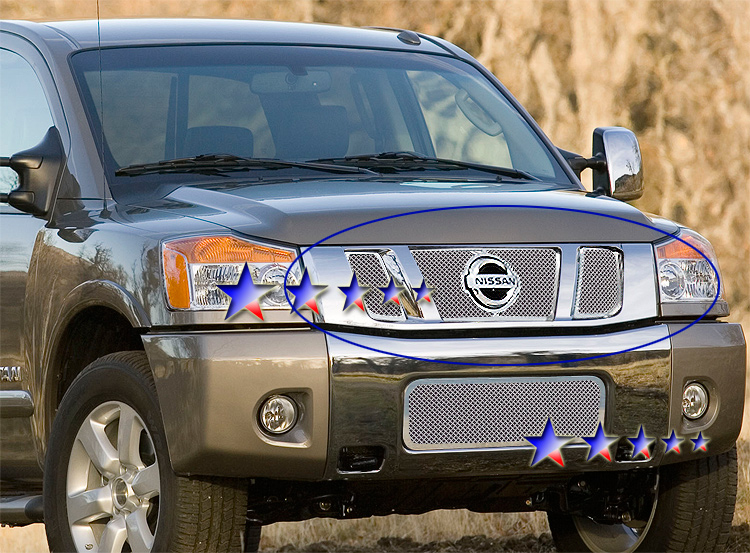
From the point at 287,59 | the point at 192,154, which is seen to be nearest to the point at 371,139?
the point at 287,59

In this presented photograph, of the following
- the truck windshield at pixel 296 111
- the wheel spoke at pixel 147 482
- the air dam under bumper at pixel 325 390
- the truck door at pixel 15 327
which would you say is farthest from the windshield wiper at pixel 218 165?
the wheel spoke at pixel 147 482

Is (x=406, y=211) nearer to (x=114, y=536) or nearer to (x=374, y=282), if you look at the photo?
(x=374, y=282)

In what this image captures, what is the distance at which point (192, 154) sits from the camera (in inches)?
213

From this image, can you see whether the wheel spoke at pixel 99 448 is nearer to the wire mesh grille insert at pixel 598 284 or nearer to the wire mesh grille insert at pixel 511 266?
the wire mesh grille insert at pixel 511 266

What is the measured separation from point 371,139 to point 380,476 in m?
2.09

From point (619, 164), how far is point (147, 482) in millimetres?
2436

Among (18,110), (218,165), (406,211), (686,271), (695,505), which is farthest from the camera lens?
(18,110)

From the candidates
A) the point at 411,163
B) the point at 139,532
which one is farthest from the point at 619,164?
the point at 139,532

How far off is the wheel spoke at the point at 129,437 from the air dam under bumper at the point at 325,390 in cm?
26

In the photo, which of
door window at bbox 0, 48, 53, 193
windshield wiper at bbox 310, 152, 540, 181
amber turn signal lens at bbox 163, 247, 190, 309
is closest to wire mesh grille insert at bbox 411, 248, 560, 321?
amber turn signal lens at bbox 163, 247, 190, 309

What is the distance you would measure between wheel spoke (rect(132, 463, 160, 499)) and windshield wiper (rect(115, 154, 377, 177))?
1.20 m

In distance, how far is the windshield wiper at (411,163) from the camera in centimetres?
548

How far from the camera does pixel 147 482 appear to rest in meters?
4.41

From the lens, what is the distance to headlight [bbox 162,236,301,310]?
13.9ft
